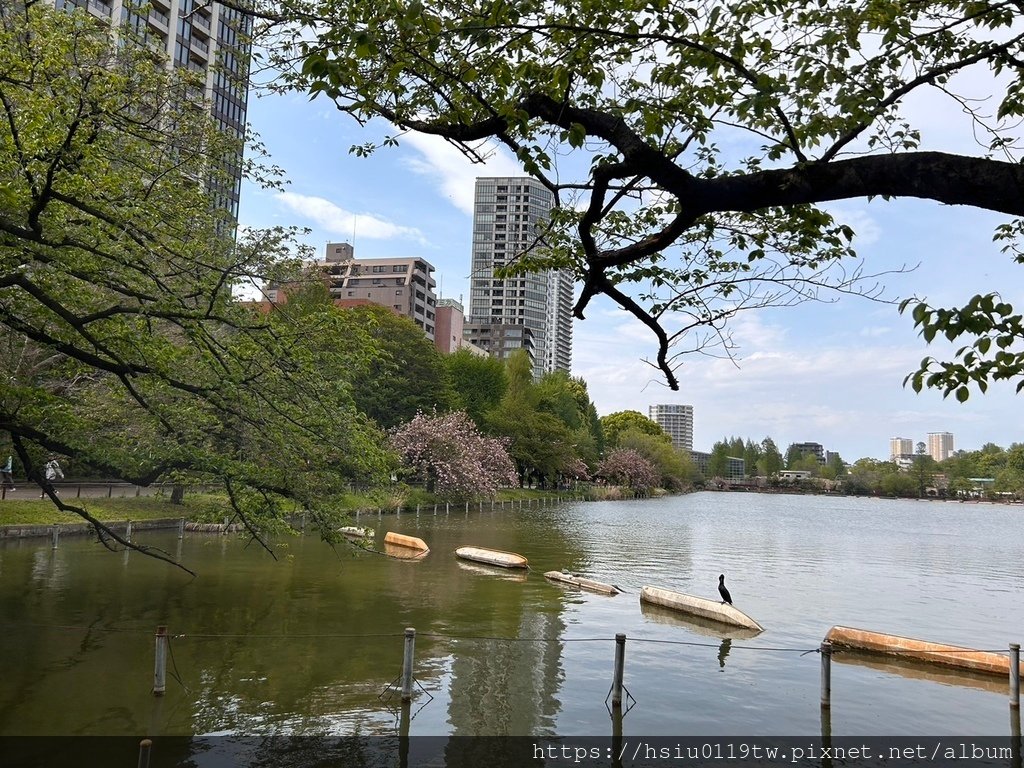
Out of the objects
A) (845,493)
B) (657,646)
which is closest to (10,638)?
(657,646)

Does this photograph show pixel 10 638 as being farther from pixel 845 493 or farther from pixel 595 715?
pixel 845 493

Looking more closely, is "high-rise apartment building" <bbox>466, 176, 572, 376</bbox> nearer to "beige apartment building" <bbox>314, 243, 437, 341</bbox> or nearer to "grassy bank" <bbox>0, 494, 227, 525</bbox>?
"beige apartment building" <bbox>314, 243, 437, 341</bbox>

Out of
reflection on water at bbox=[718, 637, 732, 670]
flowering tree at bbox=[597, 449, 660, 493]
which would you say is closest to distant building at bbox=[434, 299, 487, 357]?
flowering tree at bbox=[597, 449, 660, 493]

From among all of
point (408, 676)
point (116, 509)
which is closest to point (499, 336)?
point (116, 509)

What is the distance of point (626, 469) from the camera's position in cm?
10656

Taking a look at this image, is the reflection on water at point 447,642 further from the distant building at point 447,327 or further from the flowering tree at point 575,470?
the distant building at point 447,327

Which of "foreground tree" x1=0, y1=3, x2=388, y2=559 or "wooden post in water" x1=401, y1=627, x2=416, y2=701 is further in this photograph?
"wooden post in water" x1=401, y1=627, x2=416, y2=701

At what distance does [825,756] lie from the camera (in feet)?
34.0

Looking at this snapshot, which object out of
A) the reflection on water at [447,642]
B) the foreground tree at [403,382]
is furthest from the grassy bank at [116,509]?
the foreground tree at [403,382]

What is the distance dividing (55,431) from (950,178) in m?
15.4

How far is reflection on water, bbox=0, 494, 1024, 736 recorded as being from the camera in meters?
11.3

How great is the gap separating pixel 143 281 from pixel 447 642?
9.88m

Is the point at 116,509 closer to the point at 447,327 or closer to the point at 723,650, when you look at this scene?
the point at 723,650

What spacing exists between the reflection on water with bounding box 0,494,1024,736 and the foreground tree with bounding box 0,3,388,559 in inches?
118
